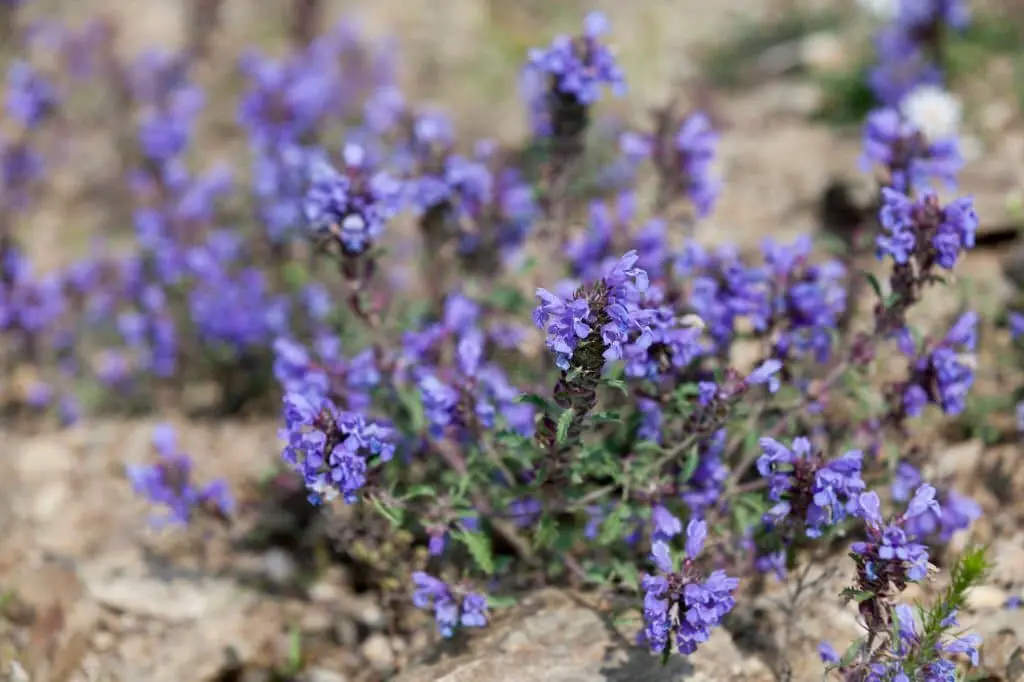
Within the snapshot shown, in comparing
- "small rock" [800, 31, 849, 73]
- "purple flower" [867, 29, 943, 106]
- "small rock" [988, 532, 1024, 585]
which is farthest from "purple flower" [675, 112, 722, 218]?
"small rock" [800, 31, 849, 73]

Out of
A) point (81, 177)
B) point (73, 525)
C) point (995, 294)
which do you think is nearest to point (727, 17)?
point (995, 294)

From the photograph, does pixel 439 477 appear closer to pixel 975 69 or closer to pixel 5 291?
pixel 5 291

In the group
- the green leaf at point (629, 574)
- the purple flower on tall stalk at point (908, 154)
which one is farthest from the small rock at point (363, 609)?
the purple flower on tall stalk at point (908, 154)

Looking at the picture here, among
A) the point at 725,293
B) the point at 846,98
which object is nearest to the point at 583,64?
the point at 725,293

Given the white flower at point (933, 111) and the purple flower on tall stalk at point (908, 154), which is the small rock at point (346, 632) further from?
the white flower at point (933, 111)

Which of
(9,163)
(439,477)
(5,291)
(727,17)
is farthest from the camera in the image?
(727,17)

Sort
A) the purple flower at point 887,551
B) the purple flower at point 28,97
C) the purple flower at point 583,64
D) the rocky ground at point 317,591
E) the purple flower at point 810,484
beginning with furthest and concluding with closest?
1. the purple flower at point 28,97
2. the purple flower at point 583,64
3. the rocky ground at point 317,591
4. the purple flower at point 810,484
5. the purple flower at point 887,551
